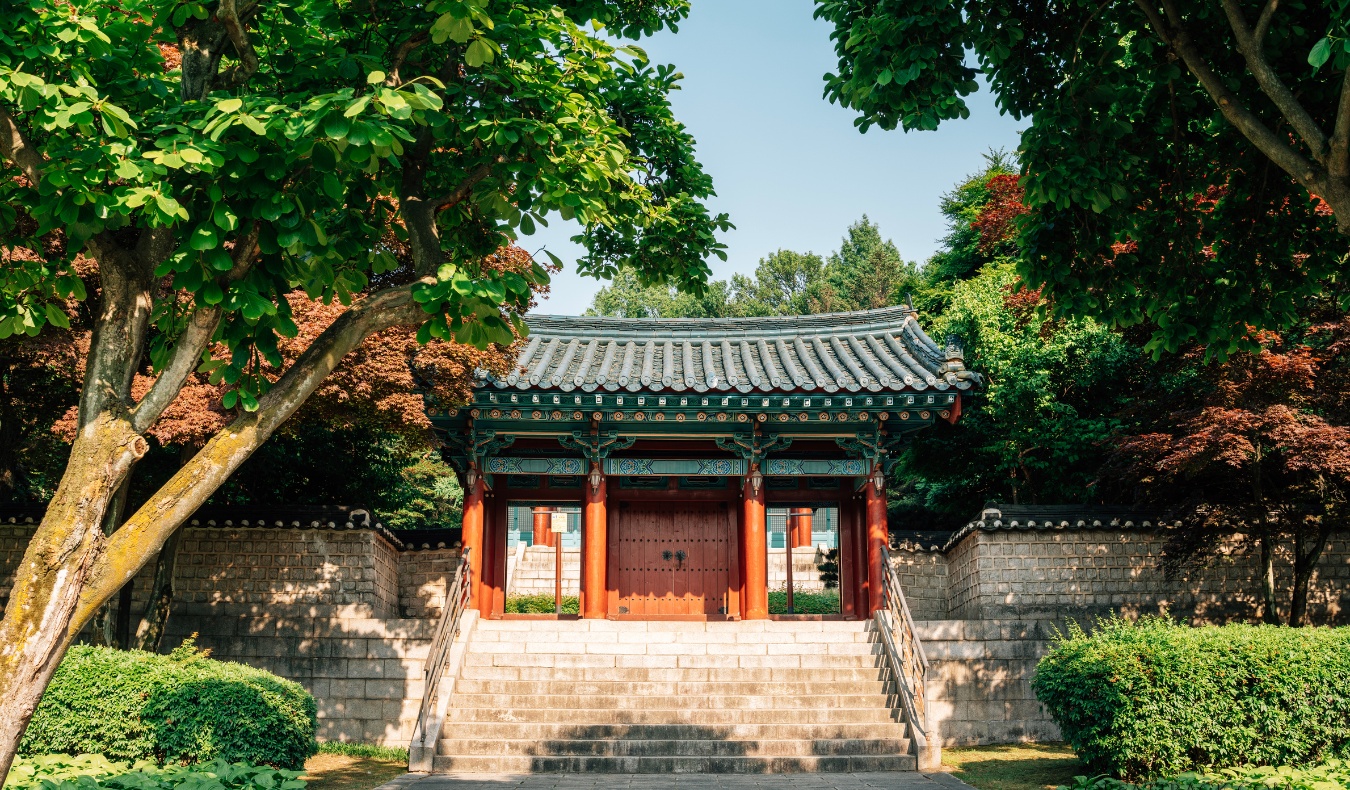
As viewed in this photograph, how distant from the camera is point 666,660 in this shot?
1262cm

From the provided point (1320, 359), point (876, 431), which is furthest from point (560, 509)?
point (1320, 359)

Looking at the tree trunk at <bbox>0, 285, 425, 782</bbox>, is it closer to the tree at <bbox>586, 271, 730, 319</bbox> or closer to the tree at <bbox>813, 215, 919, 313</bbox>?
the tree at <bbox>813, 215, 919, 313</bbox>

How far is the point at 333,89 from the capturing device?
Result: 5.79 m

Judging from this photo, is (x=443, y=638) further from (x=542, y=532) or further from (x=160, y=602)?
(x=542, y=532)

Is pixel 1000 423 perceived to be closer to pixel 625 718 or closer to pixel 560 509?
pixel 560 509

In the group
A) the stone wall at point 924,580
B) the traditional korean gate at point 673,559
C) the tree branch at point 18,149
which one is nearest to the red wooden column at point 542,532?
the traditional korean gate at point 673,559

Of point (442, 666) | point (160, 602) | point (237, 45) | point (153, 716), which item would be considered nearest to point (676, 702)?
point (442, 666)

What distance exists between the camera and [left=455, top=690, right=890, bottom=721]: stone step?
1159 cm

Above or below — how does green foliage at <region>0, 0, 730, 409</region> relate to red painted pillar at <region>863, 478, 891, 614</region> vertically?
above

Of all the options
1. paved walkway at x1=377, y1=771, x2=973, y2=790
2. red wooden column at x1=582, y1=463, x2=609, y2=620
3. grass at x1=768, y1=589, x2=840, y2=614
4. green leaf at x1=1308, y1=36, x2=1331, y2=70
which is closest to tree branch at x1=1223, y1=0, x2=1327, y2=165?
green leaf at x1=1308, y1=36, x2=1331, y2=70

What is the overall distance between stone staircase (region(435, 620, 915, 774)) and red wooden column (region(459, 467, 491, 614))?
54cm

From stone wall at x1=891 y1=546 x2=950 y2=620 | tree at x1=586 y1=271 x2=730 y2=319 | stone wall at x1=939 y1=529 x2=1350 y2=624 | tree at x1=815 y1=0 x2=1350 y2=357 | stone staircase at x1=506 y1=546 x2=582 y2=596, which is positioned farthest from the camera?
tree at x1=586 y1=271 x2=730 y2=319

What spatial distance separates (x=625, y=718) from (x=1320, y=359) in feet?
30.1

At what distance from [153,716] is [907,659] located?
789 centimetres
